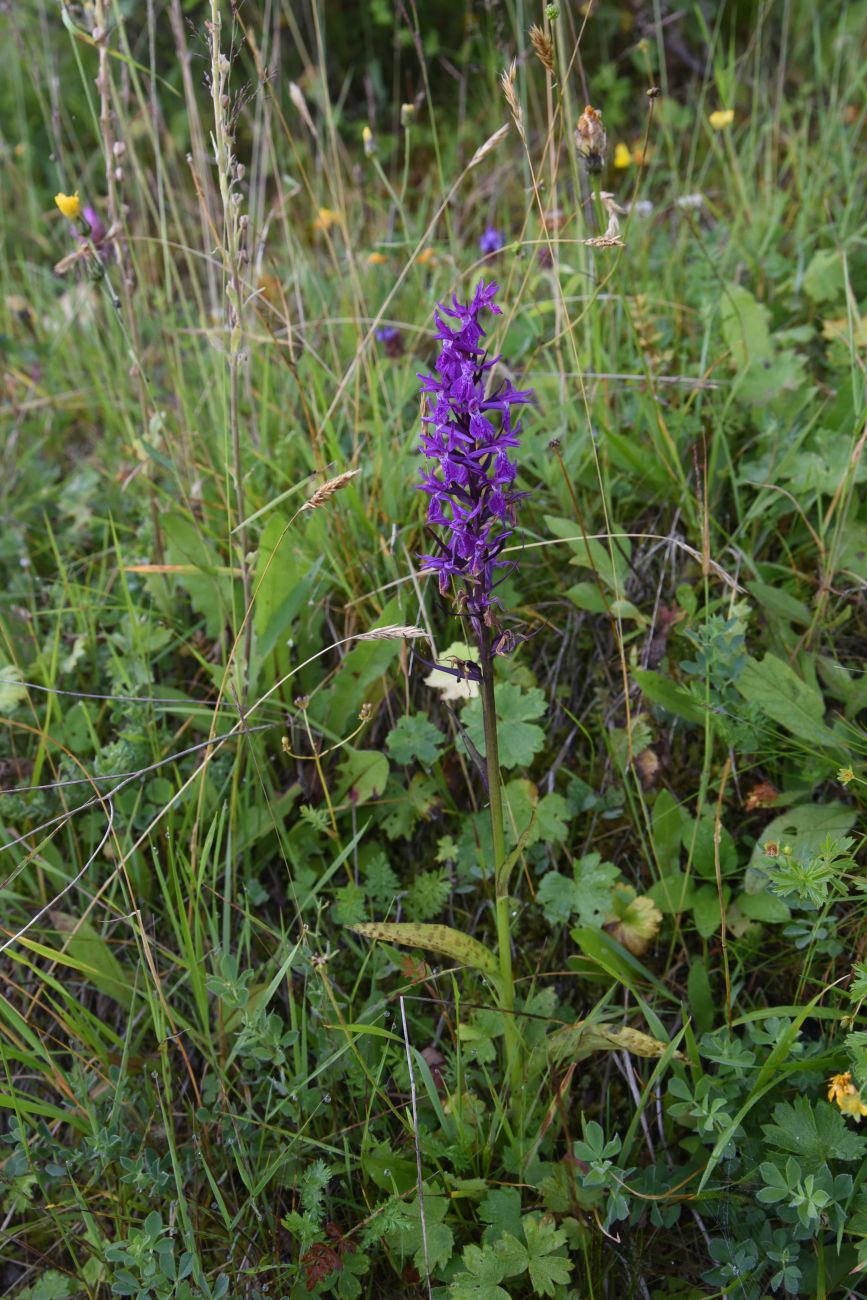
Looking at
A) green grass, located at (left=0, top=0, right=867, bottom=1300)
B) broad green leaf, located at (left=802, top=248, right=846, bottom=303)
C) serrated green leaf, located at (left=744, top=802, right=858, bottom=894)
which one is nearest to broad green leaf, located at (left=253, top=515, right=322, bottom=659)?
green grass, located at (left=0, top=0, right=867, bottom=1300)

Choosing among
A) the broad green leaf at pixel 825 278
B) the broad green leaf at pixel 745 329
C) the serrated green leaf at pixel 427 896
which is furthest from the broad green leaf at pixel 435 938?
the broad green leaf at pixel 825 278

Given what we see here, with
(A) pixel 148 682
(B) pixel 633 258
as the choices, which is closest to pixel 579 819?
(A) pixel 148 682

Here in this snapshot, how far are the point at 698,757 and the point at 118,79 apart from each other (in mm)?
3538

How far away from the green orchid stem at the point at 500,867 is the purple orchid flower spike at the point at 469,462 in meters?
0.05

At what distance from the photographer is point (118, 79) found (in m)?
3.74

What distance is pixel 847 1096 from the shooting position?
1.25 m

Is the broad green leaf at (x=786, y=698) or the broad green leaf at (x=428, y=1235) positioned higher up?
the broad green leaf at (x=786, y=698)

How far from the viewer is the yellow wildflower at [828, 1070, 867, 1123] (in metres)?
1.25

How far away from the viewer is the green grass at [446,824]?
1.44 m

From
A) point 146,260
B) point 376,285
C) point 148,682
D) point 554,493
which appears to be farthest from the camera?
point 146,260

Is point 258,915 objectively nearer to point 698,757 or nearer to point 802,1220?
point 698,757

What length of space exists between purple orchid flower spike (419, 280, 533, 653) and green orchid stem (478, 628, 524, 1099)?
0.17 ft

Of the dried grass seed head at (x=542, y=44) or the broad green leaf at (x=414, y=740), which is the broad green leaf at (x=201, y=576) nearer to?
the broad green leaf at (x=414, y=740)

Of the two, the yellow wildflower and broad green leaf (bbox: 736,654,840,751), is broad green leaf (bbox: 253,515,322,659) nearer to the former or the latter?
broad green leaf (bbox: 736,654,840,751)
